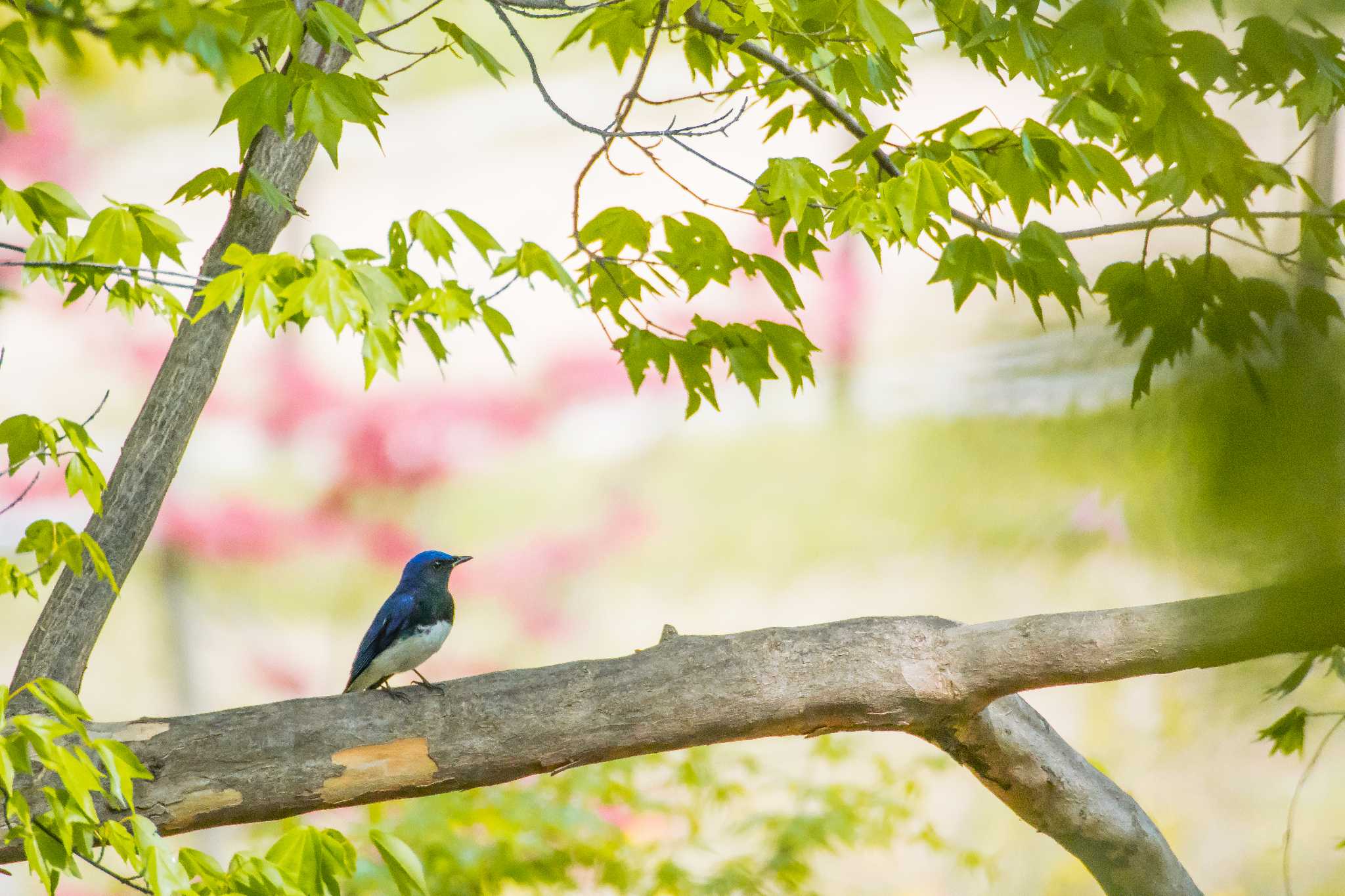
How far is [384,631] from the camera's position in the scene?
1.78m

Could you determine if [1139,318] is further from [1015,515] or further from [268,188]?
[268,188]

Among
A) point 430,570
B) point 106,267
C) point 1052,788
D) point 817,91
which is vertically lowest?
point 1052,788

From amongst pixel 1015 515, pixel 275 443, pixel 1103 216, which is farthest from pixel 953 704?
pixel 275 443

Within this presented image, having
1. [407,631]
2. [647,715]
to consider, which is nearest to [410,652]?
[407,631]

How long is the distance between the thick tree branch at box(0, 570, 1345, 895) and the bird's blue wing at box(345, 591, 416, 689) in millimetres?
604

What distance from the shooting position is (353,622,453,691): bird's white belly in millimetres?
1743

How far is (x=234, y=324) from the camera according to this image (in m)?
1.31

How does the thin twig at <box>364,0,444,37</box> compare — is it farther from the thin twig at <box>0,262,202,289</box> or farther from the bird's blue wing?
the bird's blue wing

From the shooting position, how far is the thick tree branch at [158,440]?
1.19 metres

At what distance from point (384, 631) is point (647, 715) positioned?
0.78 metres

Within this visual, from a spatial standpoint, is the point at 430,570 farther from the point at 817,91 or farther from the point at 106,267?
the point at 817,91

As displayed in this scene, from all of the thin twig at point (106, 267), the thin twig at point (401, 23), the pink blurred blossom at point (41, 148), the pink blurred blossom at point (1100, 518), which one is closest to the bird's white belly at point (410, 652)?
the thin twig at point (106, 267)

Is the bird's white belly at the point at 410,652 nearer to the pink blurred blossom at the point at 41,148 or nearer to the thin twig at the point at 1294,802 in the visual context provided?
the thin twig at the point at 1294,802

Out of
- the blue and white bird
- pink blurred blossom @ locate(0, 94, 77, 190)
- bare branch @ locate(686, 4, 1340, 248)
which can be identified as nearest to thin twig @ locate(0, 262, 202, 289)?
bare branch @ locate(686, 4, 1340, 248)
